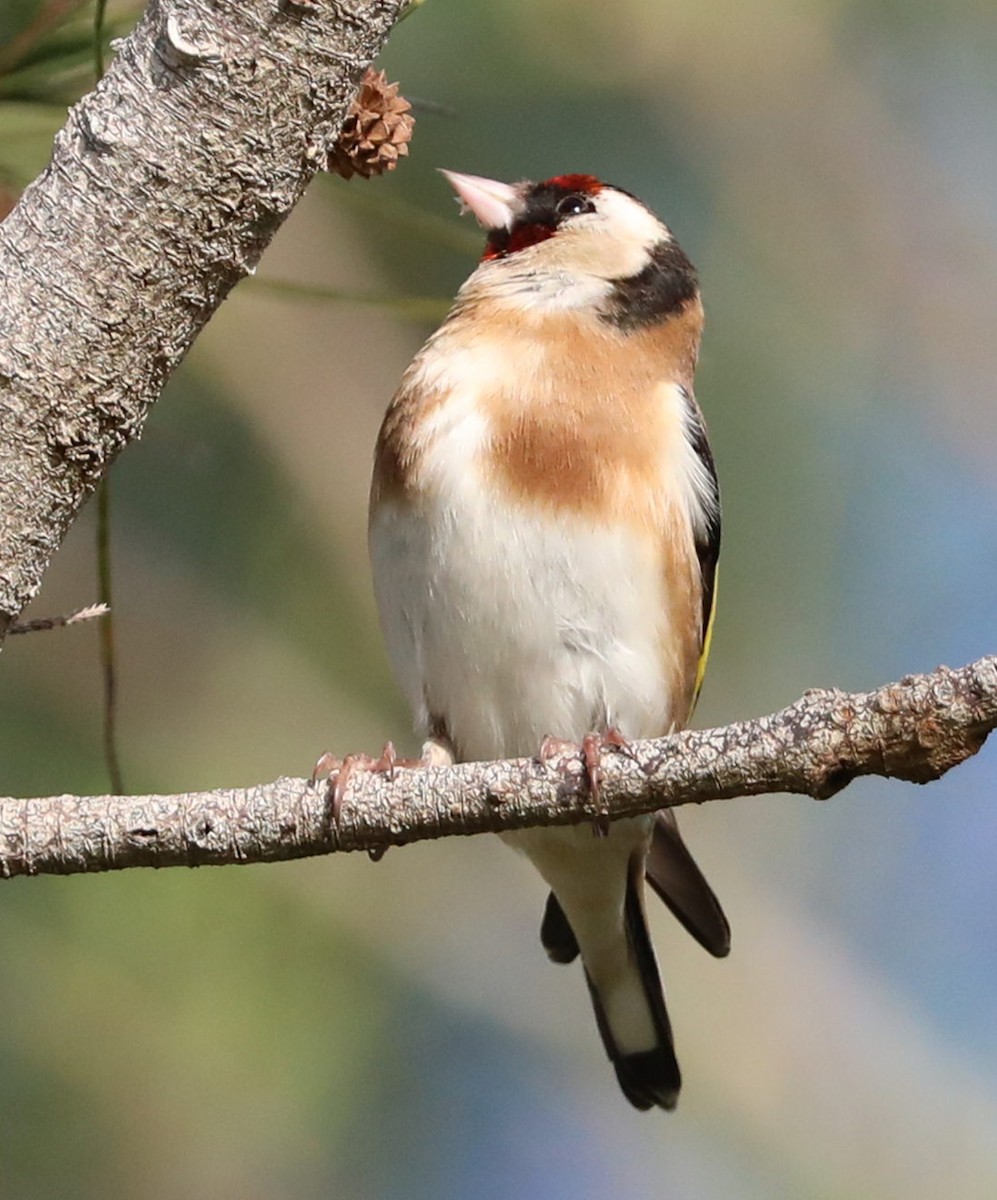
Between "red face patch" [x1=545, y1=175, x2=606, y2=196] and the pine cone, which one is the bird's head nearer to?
"red face patch" [x1=545, y1=175, x2=606, y2=196]

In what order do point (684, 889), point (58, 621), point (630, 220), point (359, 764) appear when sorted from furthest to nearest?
1. point (630, 220)
2. point (684, 889)
3. point (359, 764)
4. point (58, 621)

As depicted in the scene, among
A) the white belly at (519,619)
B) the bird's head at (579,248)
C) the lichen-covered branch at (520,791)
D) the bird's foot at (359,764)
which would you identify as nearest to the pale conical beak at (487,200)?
the bird's head at (579,248)

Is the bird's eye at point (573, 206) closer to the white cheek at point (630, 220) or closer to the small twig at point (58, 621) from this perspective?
the white cheek at point (630, 220)

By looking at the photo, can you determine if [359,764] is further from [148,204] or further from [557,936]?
[557,936]

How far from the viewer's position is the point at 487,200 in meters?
3.28

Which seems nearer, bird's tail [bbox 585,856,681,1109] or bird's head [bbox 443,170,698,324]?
bird's head [bbox 443,170,698,324]

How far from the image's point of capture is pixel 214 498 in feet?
14.3

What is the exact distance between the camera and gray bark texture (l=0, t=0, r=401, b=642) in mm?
1633

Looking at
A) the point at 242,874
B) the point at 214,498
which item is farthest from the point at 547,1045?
the point at 214,498

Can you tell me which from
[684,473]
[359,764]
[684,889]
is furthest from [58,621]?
[684,889]

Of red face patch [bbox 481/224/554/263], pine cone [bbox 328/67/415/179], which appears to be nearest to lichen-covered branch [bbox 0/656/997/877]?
pine cone [bbox 328/67/415/179]

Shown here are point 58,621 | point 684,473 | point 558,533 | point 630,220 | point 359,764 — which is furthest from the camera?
point 630,220

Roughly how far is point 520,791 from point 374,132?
0.89 m

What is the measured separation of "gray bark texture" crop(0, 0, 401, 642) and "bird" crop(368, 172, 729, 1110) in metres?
1.02
